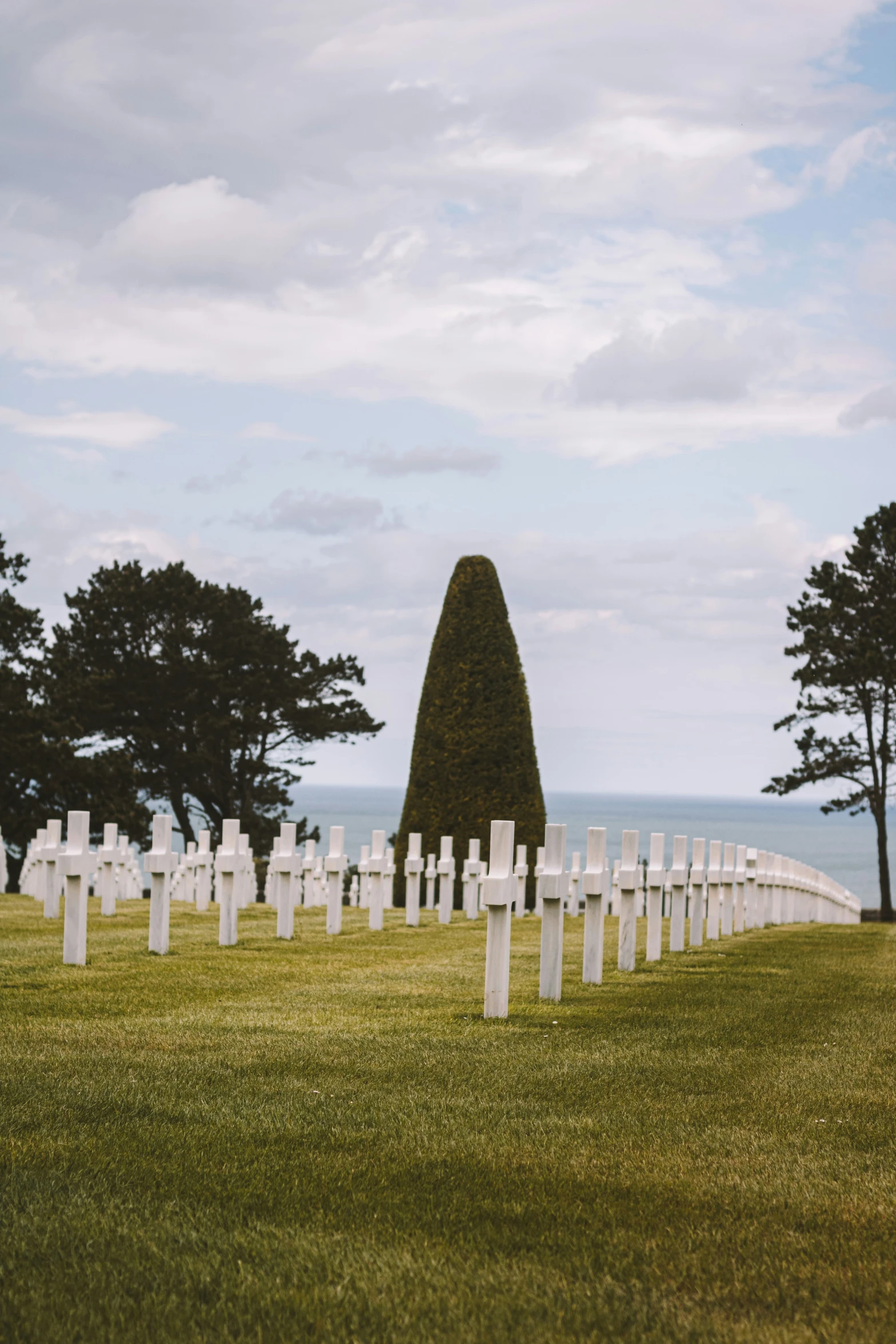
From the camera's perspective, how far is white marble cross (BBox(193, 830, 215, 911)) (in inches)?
770

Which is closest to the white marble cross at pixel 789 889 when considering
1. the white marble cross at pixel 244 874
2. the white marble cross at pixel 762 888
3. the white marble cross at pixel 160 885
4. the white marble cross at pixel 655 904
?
the white marble cross at pixel 762 888

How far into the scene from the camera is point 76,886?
407 inches

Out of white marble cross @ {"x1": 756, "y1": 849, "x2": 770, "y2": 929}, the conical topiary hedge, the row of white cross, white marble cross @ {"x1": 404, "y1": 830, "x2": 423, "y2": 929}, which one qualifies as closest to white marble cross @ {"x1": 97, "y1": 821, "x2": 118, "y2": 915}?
the row of white cross

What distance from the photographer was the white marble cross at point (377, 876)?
637 inches

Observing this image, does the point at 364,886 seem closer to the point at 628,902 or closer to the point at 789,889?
the point at 789,889

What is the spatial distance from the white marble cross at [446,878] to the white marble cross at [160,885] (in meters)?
8.19

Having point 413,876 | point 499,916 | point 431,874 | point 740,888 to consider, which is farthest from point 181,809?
point 499,916

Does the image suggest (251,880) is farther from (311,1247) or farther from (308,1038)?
(311,1247)

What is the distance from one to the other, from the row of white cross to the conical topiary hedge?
128cm

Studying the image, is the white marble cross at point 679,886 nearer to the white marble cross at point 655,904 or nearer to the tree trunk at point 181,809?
the white marble cross at point 655,904

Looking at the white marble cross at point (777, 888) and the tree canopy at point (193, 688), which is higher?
the tree canopy at point (193, 688)

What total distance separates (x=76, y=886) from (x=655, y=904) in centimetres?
572

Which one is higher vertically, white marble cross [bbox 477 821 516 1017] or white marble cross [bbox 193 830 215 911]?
white marble cross [bbox 477 821 516 1017]

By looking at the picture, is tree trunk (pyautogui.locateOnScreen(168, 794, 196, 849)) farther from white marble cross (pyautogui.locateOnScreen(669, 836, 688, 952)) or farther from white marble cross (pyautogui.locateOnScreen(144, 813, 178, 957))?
white marble cross (pyautogui.locateOnScreen(144, 813, 178, 957))
